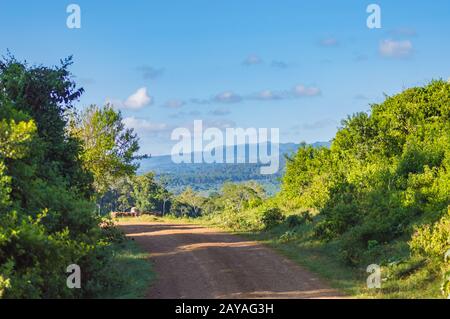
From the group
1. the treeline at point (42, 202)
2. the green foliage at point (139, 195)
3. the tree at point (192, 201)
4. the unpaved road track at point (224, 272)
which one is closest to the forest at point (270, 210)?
the treeline at point (42, 202)

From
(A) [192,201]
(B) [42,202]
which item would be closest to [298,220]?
(B) [42,202]

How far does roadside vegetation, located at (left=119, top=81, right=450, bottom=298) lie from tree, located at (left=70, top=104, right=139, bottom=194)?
8851mm

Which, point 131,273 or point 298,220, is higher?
point 298,220

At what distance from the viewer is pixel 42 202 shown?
47.6 ft

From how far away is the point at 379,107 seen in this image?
36.3 meters

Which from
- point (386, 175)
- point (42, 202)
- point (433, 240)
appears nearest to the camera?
point (42, 202)

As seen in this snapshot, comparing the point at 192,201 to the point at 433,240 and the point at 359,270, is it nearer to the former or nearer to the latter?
the point at 359,270

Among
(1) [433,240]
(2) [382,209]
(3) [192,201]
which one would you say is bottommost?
(3) [192,201]

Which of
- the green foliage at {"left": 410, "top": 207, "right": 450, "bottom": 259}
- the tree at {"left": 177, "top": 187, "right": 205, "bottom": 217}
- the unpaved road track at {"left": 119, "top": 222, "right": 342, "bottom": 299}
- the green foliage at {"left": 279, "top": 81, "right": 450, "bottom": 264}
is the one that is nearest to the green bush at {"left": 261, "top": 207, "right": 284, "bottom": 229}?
the green foliage at {"left": 279, "top": 81, "right": 450, "bottom": 264}

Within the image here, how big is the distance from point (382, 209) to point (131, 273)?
1050 centimetres

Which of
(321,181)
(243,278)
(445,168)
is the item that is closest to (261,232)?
(321,181)

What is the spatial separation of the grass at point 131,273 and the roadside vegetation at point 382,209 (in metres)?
5.84

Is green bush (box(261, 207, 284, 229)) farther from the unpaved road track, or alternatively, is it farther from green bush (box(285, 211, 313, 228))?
the unpaved road track

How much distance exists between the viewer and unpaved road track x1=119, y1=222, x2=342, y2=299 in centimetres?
1514
